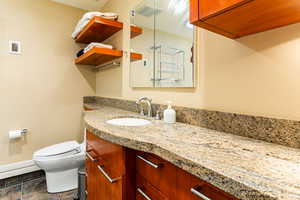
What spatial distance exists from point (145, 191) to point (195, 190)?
12.4 inches

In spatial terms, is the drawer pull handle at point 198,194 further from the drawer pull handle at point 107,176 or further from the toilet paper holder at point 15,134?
the toilet paper holder at point 15,134

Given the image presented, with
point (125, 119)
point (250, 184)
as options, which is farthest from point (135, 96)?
point (250, 184)

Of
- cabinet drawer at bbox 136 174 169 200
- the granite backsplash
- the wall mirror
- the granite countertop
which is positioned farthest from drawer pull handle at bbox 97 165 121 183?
the wall mirror

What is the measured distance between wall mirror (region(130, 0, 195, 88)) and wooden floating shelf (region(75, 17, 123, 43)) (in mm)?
246

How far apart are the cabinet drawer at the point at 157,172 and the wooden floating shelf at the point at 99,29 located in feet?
4.75

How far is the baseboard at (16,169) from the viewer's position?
185 cm

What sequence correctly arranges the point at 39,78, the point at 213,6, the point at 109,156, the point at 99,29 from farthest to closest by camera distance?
the point at 39,78, the point at 99,29, the point at 109,156, the point at 213,6

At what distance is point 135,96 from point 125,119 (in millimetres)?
383

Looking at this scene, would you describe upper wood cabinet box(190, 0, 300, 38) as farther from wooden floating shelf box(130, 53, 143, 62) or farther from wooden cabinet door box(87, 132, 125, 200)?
wooden floating shelf box(130, 53, 143, 62)

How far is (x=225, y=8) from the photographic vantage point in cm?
55

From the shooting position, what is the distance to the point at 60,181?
5.44 feet

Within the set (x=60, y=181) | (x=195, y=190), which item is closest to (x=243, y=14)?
(x=195, y=190)

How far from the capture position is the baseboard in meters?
1.85

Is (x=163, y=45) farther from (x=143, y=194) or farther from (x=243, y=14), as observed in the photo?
(x=143, y=194)
